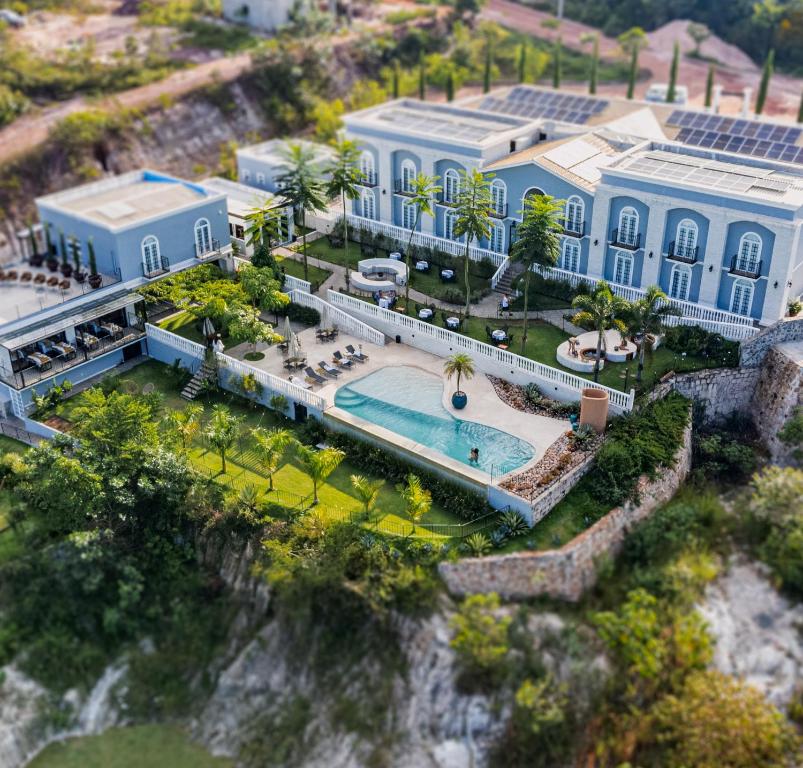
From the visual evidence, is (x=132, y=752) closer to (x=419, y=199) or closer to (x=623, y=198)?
(x=419, y=199)

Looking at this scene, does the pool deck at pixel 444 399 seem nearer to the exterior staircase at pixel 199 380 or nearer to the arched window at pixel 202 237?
the exterior staircase at pixel 199 380

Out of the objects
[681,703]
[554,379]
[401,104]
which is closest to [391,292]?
[554,379]

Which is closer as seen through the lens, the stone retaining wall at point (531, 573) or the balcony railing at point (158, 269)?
the stone retaining wall at point (531, 573)

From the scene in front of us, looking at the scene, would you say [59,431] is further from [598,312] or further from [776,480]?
[776,480]

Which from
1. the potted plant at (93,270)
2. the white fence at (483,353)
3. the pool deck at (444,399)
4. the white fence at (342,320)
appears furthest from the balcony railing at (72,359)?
the white fence at (483,353)

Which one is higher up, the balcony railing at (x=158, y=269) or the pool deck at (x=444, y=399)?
the balcony railing at (x=158, y=269)

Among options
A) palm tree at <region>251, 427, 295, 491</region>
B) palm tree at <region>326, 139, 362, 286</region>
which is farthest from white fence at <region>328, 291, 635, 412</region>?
palm tree at <region>251, 427, 295, 491</region>
